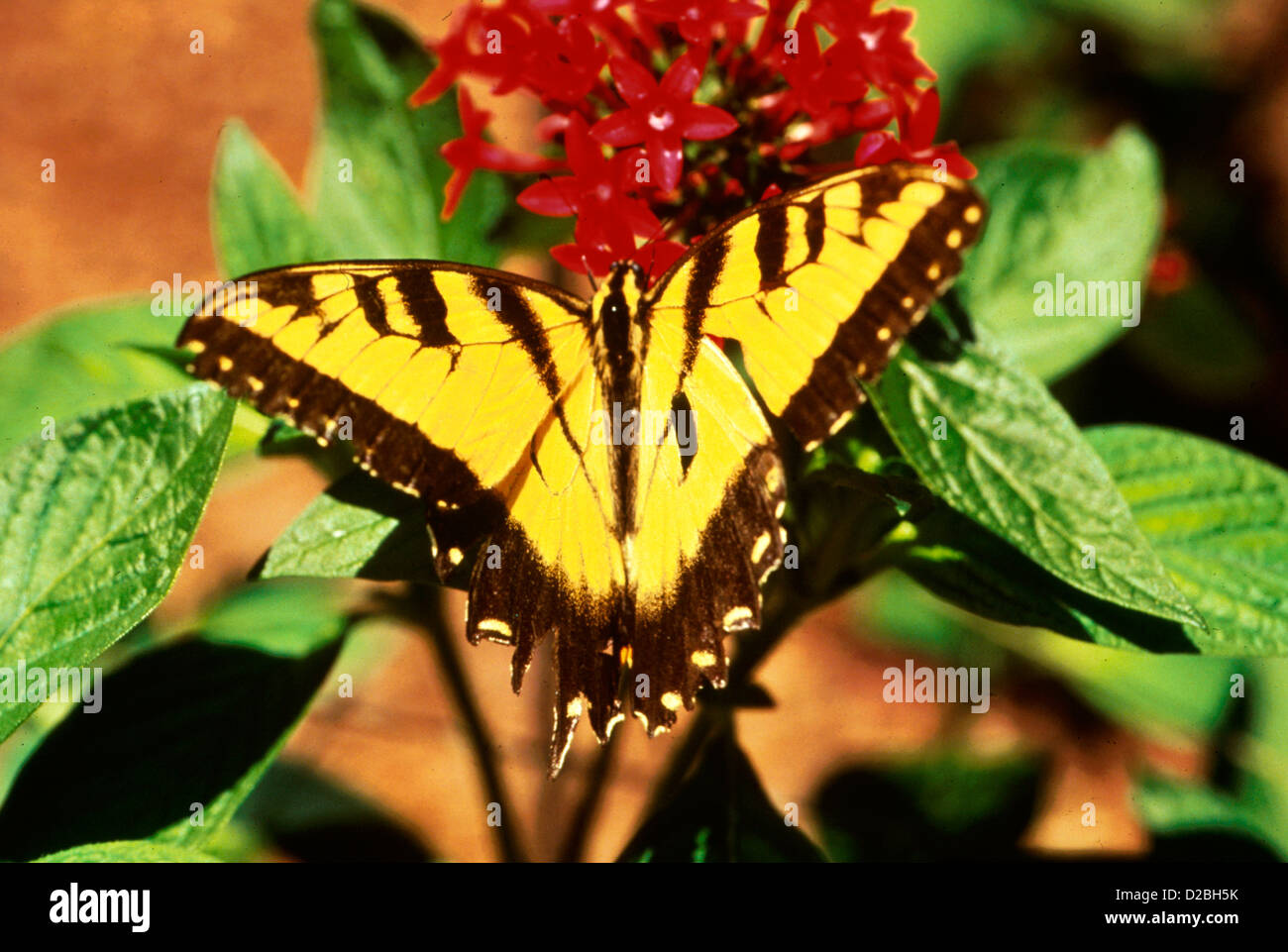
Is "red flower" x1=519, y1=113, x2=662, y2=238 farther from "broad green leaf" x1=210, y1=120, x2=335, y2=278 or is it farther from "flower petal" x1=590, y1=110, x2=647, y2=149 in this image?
"broad green leaf" x1=210, y1=120, x2=335, y2=278

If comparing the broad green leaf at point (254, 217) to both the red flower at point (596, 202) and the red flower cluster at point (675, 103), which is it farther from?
the red flower at point (596, 202)

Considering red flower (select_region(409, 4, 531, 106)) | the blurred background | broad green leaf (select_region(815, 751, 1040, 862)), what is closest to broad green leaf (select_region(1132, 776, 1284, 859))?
the blurred background

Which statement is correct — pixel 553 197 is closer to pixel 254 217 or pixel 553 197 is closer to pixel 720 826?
pixel 254 217
